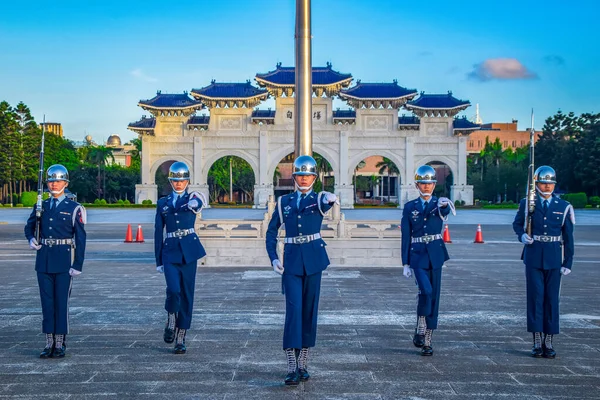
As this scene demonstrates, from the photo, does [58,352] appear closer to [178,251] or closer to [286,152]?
[178,251]

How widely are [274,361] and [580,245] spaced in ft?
51.0

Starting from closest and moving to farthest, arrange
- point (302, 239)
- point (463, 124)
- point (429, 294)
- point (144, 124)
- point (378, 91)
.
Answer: point (302, 239)
point (429, 294)
point (378, 91)
point (463, 124)
point (144, 124)

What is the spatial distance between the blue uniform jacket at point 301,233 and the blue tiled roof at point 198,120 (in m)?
49.7

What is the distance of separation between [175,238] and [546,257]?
3.30 m

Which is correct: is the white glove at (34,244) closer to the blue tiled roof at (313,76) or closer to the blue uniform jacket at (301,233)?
the blue uniform jacket at (301,233)

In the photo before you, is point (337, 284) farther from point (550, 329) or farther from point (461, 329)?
point (550, 329)

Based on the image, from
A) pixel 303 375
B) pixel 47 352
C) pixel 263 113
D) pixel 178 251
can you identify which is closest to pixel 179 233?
pixel 178 251

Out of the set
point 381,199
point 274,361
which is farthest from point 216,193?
point 274,361

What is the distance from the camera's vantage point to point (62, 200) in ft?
19.1

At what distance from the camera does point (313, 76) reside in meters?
52.6

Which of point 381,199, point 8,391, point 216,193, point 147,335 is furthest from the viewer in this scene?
point 381,199

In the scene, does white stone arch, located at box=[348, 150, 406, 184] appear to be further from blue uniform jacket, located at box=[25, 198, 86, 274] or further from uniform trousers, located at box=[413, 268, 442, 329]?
blue uniform jacket, located at box=[25, 198, 86, 274]

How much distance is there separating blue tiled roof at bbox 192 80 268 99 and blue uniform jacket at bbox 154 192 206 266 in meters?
47.6

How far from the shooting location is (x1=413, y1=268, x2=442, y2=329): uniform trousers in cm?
576
